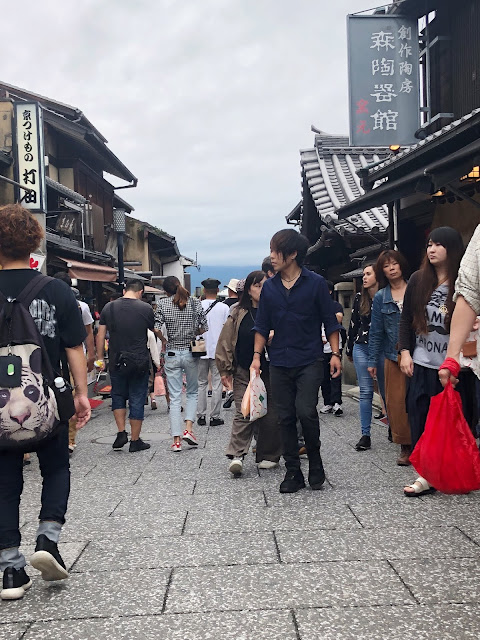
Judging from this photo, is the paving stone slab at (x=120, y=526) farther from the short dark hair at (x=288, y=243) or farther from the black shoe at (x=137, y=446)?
the black shoe at (x=137, y=446)

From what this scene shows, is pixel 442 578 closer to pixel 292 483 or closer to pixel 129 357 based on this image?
pixel 292 483

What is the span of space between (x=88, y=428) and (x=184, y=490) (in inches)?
168

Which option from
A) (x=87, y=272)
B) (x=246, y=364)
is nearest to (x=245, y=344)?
(x=246, y=364)

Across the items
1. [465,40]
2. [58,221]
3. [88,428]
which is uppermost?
[465,40]

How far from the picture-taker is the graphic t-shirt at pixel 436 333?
4953mm

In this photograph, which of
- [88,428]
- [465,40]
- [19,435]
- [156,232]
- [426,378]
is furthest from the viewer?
[156,232]

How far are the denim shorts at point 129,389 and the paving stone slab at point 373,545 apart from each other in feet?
11.9

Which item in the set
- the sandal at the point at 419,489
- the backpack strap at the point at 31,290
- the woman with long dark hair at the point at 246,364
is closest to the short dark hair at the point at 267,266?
the woman with long dark hair at the point at 246,364

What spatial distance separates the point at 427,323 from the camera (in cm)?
505

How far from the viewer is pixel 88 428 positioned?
9.31m

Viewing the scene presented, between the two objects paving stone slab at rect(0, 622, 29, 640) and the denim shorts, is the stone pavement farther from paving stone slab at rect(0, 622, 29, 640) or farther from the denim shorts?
the denim shorts

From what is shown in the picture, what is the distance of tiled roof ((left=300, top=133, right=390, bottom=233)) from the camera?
1380 cm

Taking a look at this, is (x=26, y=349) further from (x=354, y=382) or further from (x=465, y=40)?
(x=354, y=382)

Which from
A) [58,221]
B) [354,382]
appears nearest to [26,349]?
[354,382]
